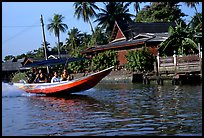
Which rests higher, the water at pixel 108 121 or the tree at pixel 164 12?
the tree at pixel 164 12

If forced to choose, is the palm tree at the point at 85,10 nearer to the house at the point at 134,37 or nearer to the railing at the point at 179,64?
the house at the point at 134,37

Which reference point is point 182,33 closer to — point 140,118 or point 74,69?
point 74,69

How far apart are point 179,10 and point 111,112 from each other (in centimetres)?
4563

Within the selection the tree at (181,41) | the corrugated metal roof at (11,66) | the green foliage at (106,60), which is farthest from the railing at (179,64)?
the corrugated metal roof at (11,66)

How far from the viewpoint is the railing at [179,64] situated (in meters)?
27.7

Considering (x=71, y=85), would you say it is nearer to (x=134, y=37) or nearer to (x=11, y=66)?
(x=134, y=37)

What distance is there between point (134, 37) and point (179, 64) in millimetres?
14145

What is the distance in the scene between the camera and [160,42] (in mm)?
36188

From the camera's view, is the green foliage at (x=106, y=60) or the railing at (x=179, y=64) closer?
the railing at (x=179, y=64)

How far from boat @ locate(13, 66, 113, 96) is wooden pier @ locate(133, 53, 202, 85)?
8435 mm

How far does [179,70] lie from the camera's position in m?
28.6

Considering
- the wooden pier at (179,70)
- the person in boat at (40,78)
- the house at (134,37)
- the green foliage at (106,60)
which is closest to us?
the person in boat at (40,78)

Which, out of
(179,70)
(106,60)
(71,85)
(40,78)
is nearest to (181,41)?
(179,70)

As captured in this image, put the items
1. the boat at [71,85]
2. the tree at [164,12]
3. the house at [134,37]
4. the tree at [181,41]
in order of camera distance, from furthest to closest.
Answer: the tree at [164,12] < the house at [134,37] < the tree at [181,41] < the boat at [71,85]
